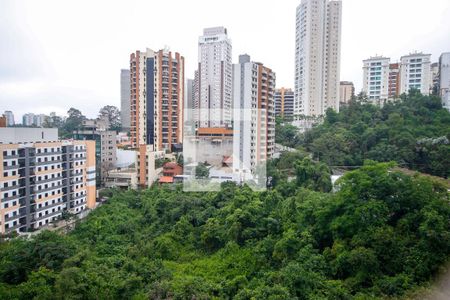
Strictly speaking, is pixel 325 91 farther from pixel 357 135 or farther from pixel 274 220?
pixel 274 220

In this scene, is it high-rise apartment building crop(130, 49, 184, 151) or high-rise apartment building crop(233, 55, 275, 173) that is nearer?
high-rise apartment building crop(233, 55, 275, 173)

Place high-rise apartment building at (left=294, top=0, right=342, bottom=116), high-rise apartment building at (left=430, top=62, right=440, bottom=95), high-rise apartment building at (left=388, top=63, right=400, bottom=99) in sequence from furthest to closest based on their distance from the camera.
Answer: high-rise apartment building at (left=388, top=63, right=400, bottom=99)
high-rise apartment building at (left=294, top=0, right=342, bottom=116)
high-rise apartment building at (left=430, top=62, right=440, bottom=95)

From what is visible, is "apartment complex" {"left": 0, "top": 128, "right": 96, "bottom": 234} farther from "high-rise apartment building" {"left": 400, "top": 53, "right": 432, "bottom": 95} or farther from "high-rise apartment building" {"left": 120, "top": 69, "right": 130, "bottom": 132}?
"high-rise apartment building" {"left": 400, "top": 53, "right": 432, "bottom": 95}

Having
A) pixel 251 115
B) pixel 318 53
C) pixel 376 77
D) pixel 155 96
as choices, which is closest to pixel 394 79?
pixel 376 77

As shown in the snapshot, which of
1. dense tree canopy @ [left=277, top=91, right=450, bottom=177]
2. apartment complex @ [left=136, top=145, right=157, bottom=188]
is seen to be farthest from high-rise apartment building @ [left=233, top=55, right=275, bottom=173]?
apartment complex @ [left=136, top=145, right=157, bottom=188]

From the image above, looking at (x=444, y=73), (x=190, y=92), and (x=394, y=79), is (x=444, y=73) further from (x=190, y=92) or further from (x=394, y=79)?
(x=190, y=92)
